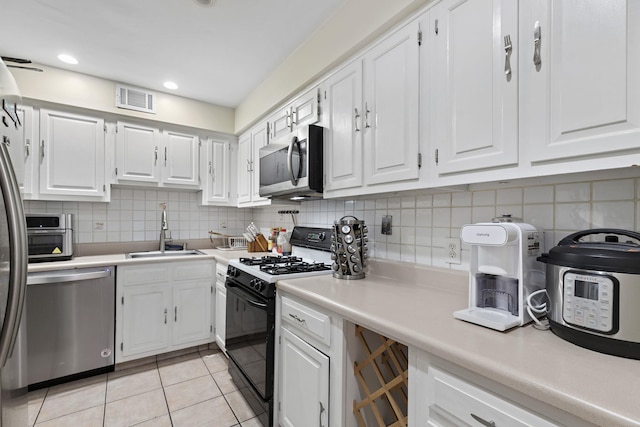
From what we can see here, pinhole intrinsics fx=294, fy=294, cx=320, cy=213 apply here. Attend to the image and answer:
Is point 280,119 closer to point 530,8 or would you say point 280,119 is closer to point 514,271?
point 530,8

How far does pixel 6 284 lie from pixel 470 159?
1.67 meters

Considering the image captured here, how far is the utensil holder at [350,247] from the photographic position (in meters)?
1.66

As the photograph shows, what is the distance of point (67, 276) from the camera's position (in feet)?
6.93

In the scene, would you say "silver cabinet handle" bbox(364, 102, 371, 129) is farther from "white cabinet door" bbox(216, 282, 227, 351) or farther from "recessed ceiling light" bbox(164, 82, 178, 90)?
"recessed ceiling light" bbox(164, 82, 178, 90)

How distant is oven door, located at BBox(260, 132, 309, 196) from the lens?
1.87m

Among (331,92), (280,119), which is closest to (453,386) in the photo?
(331,92)

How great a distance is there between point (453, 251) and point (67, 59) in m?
3.03

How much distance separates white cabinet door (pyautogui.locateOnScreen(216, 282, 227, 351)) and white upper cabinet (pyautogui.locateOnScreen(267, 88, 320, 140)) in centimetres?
139

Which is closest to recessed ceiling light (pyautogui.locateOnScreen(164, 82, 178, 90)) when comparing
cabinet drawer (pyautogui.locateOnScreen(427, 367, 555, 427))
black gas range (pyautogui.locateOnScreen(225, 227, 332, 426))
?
black gas range (pyautogui.locateOnScreen(225, 227, 332, 426))

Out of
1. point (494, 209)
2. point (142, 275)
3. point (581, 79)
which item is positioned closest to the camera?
point (581, 79)

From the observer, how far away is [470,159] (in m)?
1.12

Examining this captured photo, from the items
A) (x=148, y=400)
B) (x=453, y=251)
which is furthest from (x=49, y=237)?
(x=453, y=251)

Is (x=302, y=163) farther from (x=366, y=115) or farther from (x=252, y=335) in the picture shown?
(x=252, y=335)

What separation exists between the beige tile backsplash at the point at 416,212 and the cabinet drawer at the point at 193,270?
67 centimetres
